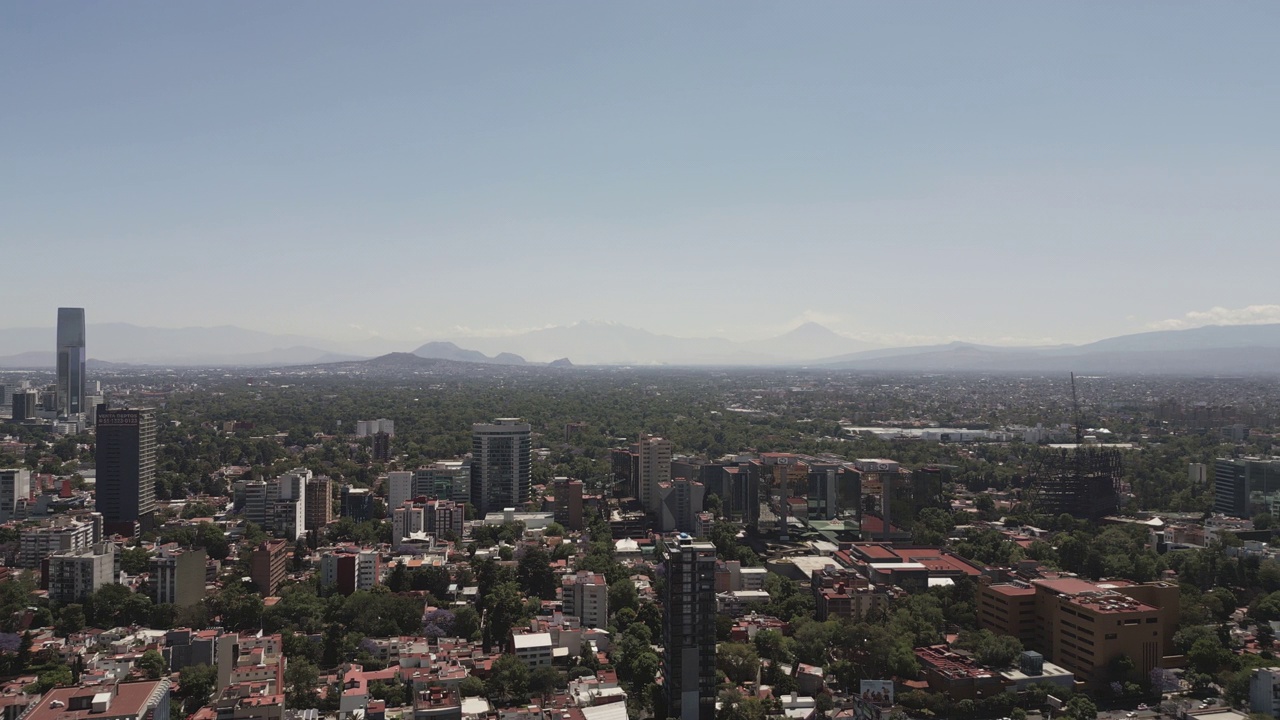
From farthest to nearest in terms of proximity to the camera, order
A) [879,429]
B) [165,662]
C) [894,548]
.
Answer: [879,429] < [894,548] < [165,662]

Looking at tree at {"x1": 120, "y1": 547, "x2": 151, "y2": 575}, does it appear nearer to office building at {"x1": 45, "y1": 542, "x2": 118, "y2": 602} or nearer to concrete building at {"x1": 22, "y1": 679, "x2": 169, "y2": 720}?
office building at {"x1": 45, "y1": 542, "x2": 118, "y2": 602}

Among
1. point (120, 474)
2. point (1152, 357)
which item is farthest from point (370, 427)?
point (1152, 357)

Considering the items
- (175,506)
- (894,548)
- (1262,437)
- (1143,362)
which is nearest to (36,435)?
(175,506)

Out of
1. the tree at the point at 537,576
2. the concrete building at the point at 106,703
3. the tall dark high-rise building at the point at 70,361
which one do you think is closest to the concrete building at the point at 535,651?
the tree at the point at 537,576

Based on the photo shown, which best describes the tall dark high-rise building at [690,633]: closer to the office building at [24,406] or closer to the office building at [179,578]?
the office building at [179,578]

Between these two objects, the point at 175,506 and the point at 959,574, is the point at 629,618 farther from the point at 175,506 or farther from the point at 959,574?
the point at 175,506

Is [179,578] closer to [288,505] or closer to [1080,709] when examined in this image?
[288,505]
